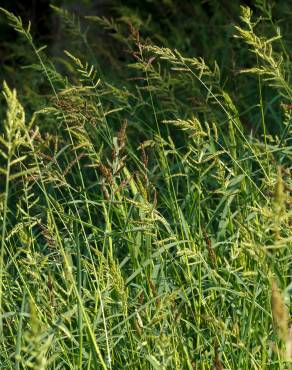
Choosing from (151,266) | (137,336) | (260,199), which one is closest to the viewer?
(137,336)

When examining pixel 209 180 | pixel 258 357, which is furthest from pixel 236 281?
pixel 209 180

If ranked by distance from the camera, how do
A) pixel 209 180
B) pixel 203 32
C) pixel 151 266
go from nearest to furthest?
pixel 151 266, pixel 209 180, pixel 203 32

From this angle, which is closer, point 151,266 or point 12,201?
point 151,266

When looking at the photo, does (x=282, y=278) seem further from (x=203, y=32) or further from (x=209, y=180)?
(x=203, y=32)

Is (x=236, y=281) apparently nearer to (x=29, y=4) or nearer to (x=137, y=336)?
(x=137, y=336)

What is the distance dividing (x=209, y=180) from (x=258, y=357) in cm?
131

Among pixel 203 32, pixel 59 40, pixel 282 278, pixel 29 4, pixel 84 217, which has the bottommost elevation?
pixel 29 4

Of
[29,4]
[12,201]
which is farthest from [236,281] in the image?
[29,4]

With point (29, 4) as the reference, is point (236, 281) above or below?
above

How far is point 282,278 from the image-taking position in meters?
2.51

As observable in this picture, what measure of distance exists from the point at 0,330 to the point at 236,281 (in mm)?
738

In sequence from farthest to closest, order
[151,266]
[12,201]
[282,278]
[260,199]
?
[12,201], [260,199], [151,266], [282,278]

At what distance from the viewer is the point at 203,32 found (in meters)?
6.29

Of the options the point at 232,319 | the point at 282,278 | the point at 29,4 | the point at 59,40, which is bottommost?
the point at 29,4
